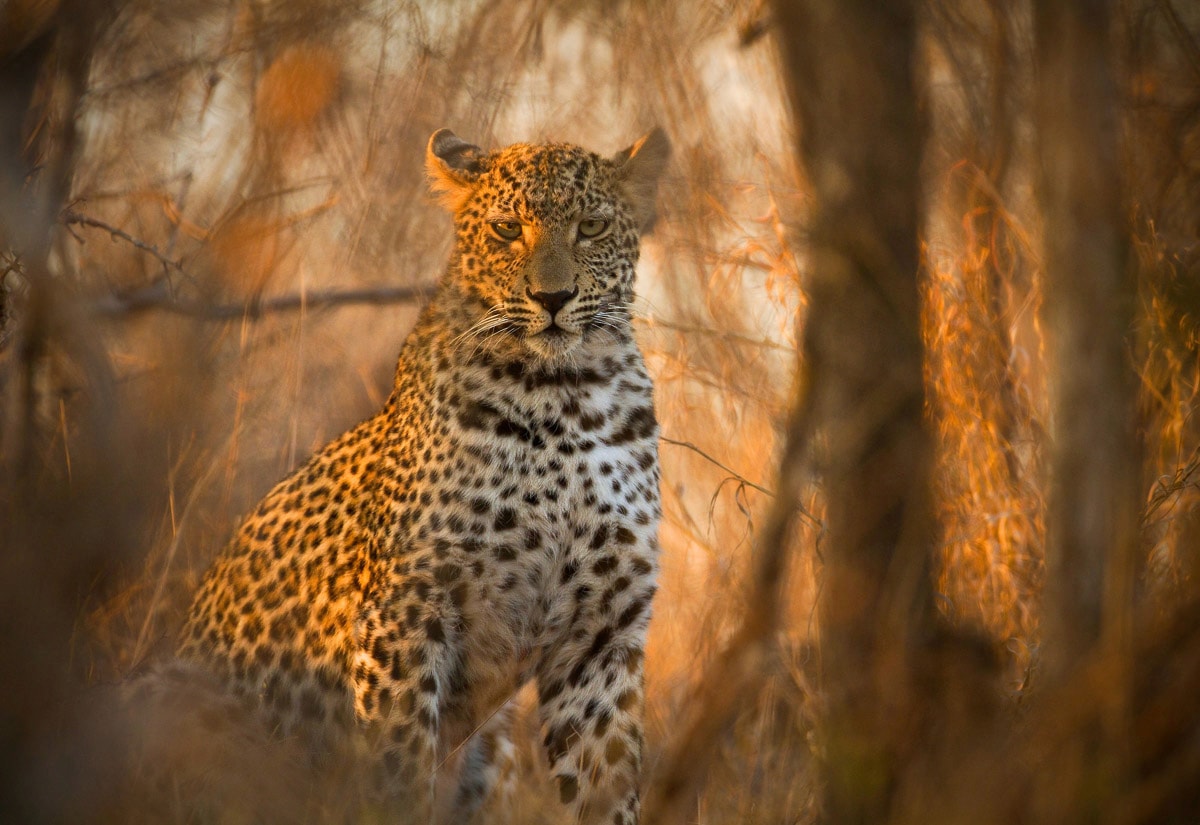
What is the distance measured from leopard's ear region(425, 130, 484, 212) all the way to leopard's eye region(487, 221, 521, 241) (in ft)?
1.15

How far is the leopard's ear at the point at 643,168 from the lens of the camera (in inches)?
216

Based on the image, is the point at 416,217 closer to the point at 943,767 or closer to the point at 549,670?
the point at 549,670

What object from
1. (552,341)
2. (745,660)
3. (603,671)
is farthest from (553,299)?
(745,660)

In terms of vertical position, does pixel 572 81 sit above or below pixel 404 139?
above

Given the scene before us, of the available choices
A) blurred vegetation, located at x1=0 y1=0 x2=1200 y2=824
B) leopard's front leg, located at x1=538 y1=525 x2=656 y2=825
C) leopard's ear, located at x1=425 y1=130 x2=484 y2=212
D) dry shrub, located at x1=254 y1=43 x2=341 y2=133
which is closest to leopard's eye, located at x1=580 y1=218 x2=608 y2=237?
leopard's ear, located at x1=425 y1=130 x2=484 y2=212

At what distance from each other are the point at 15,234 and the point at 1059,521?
2.53 meters

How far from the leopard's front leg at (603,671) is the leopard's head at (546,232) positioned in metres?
0.87

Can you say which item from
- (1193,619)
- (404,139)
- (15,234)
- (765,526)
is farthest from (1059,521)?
(404,139)

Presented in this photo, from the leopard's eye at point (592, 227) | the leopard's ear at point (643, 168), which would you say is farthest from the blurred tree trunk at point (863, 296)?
the leopard's eye at point (592, 227)

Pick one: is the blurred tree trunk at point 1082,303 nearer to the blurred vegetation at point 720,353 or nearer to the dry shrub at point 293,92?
the blurred vegetation at point 720,353

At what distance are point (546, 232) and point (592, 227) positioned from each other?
225 mm

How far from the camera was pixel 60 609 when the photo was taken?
1861 millimetres

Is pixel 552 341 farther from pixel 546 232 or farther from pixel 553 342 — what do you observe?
pixel 546 232

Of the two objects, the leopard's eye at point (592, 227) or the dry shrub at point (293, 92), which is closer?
the dry shrub at point (293, 92)
